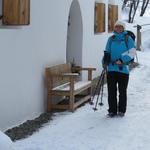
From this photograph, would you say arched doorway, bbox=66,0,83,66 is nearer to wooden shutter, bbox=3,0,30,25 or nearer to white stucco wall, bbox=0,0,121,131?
white stucco wall, bbox=0,0,121,131

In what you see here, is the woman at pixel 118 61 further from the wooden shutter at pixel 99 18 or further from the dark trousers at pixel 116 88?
the wooden shutter at pixel 99 18

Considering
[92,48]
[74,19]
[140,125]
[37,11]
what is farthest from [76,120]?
[92,48]

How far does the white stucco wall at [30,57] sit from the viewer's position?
8164 millimetres

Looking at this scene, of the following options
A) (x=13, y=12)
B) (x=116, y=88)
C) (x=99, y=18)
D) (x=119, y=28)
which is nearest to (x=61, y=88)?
(x=116, y=88)

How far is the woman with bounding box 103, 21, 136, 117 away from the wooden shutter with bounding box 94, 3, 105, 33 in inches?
209

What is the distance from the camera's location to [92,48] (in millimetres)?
14594

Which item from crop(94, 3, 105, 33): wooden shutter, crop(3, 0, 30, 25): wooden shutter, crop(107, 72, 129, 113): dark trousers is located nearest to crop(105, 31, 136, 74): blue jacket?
crop(107, 72, 129, 113): dark trousers

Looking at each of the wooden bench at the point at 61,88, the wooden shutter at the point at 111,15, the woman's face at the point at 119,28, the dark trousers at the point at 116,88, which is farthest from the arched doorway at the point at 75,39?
the wooden shutter at the point at 111,15

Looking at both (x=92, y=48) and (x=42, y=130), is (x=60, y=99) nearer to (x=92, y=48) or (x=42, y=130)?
(x=42, y=130)

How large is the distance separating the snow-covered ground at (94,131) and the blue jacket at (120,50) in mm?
913

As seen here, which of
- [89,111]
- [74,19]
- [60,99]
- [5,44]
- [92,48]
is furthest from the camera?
[92,48]

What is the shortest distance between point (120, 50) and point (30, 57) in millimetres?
1610

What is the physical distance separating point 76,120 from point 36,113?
2.47 ft

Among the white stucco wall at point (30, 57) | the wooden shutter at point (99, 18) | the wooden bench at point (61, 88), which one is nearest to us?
the white stucco wall at point (30, 57)
